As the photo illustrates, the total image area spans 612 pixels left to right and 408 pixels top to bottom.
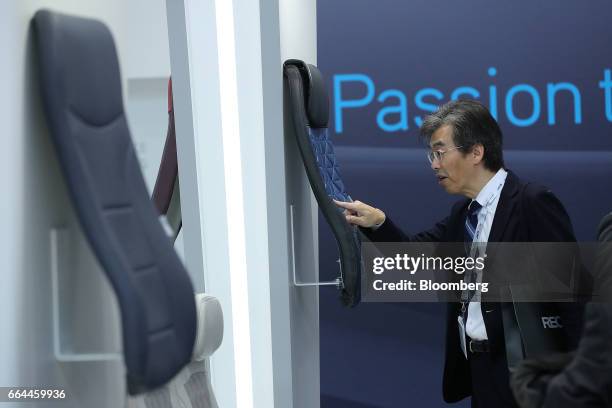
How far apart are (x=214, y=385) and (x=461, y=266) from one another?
1.24 meters

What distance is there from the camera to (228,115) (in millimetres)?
3053

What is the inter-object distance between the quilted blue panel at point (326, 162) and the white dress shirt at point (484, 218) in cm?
49

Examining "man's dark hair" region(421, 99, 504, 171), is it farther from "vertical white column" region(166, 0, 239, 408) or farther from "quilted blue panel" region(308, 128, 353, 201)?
"vertical white column" region(166, 0, 239, 408)

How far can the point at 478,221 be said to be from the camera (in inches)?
142

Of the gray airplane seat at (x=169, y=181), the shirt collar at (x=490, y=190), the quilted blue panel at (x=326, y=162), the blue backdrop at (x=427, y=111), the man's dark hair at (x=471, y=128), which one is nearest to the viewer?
the gray airplane seat at (x=169, y=181)

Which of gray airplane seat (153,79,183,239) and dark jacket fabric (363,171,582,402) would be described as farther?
dark jacket fabric (363,171,582,402)

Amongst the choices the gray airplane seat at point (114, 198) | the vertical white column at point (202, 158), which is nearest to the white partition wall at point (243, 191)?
the vertical white column at point (202, 158)

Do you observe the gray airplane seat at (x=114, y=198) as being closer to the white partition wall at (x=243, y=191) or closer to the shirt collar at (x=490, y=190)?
the white partition wall at (x=243, y=191)

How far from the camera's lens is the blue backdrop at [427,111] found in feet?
16.7

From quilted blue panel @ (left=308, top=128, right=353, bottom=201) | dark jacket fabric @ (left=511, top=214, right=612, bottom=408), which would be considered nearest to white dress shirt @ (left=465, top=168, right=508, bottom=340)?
quilted blue panel @ (left=308, top=128, right=353, bottom=201)

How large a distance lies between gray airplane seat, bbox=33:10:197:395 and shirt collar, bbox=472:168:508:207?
196 cm

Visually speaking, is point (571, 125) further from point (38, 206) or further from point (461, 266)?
point (38, 206)

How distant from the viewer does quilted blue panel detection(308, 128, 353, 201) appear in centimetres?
322

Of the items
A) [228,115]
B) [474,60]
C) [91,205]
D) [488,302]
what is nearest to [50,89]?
[91,205]
